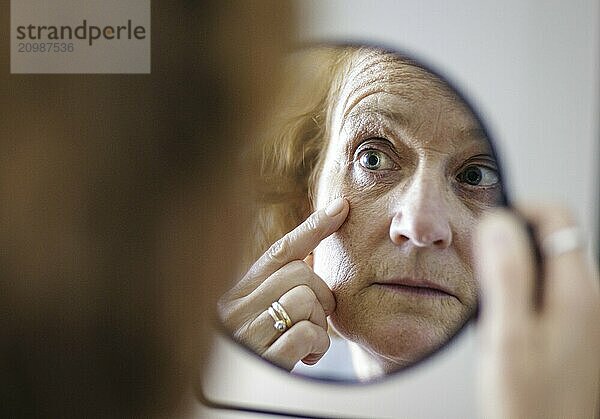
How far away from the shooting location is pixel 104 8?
3.84 feet

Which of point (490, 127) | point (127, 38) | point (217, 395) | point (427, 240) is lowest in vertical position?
point (217, 395)

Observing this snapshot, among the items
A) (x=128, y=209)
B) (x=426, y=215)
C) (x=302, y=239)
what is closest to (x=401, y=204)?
(x=426, y=215)

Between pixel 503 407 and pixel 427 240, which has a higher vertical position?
pixel 427 240

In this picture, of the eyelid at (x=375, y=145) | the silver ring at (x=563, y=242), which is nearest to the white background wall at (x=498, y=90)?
the silver ring at (x=563, y=242)

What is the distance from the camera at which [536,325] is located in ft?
3.34

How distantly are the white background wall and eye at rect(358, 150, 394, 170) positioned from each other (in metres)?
0.13

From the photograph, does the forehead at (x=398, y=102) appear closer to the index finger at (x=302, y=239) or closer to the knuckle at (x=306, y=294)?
the index finger at (x=302, y=239)

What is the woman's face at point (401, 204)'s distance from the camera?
1.04 m

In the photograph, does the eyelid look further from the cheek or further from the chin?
the chin

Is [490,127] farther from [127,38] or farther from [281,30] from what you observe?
[127,38]

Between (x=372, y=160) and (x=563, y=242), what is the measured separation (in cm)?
26

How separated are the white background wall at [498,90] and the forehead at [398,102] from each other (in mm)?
22

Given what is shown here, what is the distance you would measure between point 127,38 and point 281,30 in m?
0.23

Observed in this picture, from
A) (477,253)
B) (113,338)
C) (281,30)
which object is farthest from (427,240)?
(113,338)
